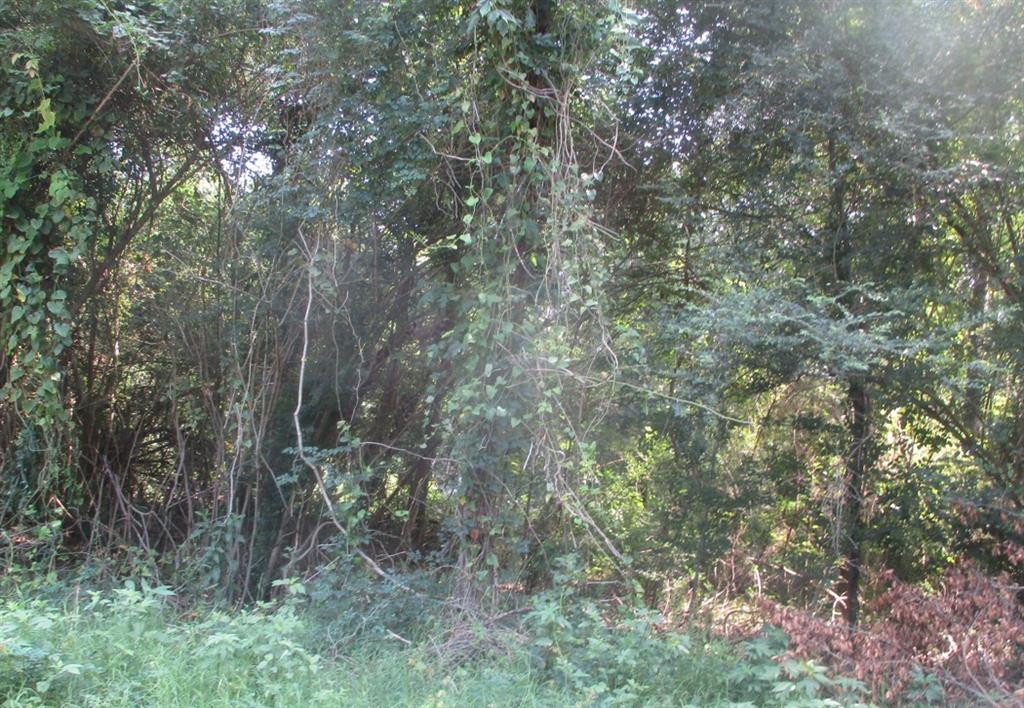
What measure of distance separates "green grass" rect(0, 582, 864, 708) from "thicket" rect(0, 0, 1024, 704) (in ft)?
0.18

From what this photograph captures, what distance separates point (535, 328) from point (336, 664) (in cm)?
237

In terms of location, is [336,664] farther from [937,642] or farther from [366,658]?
[937,642]

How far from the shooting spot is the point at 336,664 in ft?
14.7

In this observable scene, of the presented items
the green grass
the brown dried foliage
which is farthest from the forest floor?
the brown dried foliage

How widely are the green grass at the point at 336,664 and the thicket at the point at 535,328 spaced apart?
5cm

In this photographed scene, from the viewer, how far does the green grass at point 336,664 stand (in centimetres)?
367

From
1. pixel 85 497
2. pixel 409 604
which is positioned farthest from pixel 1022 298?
pixel 85 497

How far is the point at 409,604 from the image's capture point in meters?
5.24

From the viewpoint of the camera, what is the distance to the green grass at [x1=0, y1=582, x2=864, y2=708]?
367cm

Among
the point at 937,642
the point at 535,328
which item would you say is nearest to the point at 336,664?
the point at 535,328

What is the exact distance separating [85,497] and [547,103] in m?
5.37

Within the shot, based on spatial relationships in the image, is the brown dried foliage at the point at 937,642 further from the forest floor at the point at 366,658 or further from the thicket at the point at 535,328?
the forest floor at the point at 366,658

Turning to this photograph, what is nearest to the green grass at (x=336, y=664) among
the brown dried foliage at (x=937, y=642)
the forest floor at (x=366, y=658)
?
the forest floor at (x=366, y=658)

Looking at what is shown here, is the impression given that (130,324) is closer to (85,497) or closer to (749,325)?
(85,497)
